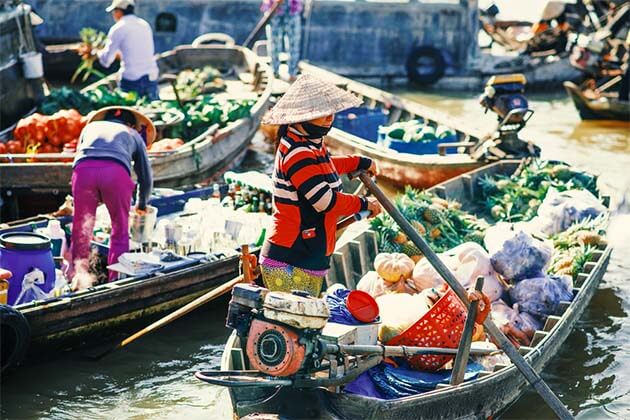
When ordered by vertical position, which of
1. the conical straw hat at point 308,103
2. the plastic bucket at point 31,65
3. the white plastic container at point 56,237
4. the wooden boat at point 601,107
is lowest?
the wooden boat at point 601,107

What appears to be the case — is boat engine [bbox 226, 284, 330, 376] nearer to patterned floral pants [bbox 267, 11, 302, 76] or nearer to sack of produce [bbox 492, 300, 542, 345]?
sack of produce [bbox 492, 300, 542, 345]

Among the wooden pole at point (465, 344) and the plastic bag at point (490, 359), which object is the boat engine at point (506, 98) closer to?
the plastic bag at point (490, 359)

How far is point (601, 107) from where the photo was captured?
680 inches

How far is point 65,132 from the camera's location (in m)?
10.2

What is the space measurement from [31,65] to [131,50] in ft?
3.81

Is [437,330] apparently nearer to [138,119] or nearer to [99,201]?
[99,201]

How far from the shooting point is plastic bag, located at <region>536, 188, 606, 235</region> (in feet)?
27.0

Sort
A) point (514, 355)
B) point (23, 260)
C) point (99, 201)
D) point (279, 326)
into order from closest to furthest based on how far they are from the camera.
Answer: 1. point (279, 326)
2. point (514, 355)
3. point (23, 260)
4. point (99, 201)

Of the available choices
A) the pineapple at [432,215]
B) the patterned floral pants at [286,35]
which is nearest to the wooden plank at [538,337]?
the pineapple at [432,215]

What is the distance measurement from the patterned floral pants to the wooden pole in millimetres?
11089

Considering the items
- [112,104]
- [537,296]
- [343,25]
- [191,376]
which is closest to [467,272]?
[537,296]

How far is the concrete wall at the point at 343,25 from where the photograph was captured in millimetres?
20547

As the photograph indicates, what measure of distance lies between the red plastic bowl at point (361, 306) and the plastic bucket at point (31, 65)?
7.47 metres

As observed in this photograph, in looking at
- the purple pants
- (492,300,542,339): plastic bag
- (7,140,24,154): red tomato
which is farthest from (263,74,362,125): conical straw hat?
(7,140,24,154): red tomato
